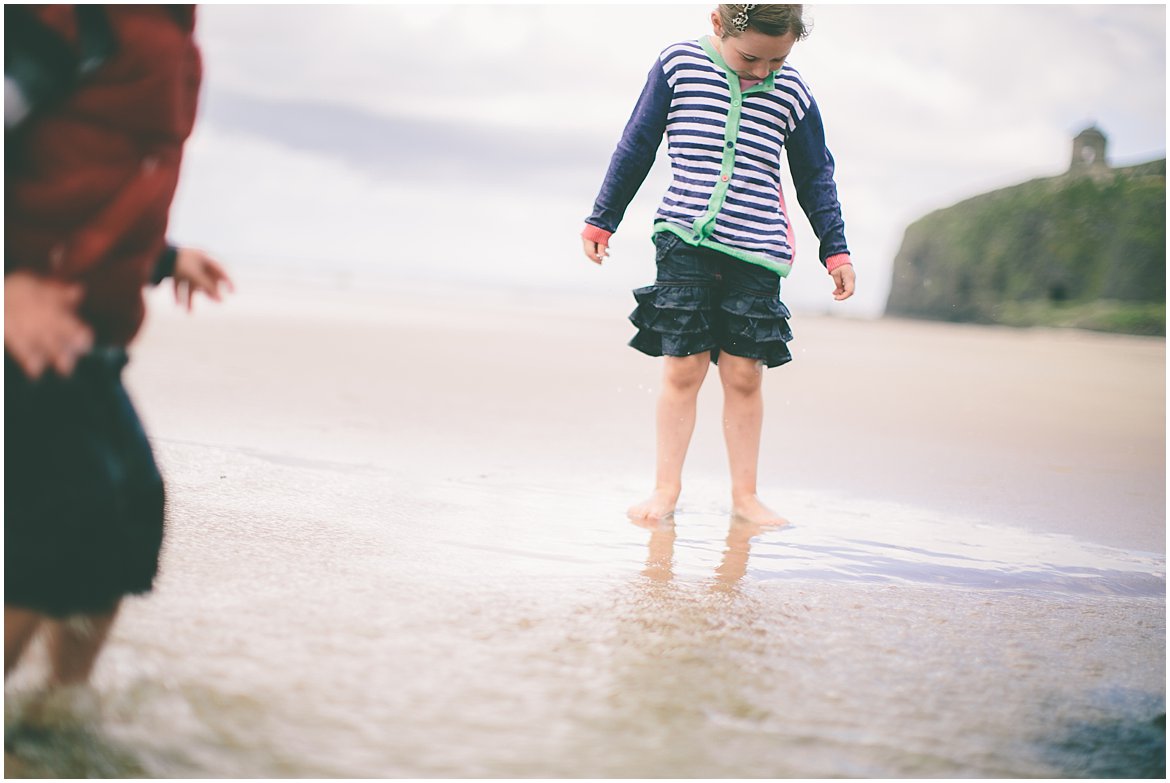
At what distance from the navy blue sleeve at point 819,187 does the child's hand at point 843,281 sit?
0.06 meters

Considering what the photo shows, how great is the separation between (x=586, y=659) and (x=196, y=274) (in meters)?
0.84

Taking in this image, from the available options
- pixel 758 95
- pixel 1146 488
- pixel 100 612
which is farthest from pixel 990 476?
pixel 100 612

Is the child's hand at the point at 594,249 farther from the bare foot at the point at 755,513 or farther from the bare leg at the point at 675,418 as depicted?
the bare foot at the point at 755,513

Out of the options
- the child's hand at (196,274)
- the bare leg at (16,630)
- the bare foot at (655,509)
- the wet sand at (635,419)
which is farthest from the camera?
the wet sand at (635,419)

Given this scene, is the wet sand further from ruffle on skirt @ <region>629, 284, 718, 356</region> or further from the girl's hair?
the girl's hair

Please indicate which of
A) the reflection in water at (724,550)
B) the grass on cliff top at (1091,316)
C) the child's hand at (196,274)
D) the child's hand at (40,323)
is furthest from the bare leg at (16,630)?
the grass on cliff top at (1091,316)

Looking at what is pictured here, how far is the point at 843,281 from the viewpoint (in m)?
3.15

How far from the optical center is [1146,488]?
3893 millimetres

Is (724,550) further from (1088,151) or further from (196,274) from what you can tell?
(1088,151)

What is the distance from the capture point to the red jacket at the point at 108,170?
1341 millimetres

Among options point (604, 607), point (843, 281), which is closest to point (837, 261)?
point (843, 281)

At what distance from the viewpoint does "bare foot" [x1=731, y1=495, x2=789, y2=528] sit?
9.78ft

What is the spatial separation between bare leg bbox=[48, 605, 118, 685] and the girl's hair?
217 centimetres

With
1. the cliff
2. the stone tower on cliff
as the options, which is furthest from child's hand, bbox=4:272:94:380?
the stone tower on cliff
